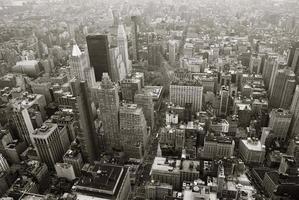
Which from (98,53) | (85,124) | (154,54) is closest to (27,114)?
(85,124)

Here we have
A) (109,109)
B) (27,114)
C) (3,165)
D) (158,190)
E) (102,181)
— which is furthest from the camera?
(27,114)

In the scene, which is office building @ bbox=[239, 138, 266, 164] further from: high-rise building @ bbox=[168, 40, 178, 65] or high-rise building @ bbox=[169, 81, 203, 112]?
high-rise building @ bbox=[168, 40, 178, 65]

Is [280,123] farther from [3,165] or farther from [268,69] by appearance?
[3,165]

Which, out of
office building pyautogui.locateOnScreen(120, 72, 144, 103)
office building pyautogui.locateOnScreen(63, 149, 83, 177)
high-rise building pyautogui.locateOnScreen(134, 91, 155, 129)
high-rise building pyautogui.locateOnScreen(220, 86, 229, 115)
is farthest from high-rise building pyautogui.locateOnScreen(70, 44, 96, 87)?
high-rise building pyautogui.locateOnScreen(220, 86, 229, 115)

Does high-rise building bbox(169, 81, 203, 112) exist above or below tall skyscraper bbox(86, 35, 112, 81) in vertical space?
below

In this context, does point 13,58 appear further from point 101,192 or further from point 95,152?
point 101,192

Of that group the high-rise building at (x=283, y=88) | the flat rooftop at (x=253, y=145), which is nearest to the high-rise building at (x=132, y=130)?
the flat rooftop at (x=253, y=145)

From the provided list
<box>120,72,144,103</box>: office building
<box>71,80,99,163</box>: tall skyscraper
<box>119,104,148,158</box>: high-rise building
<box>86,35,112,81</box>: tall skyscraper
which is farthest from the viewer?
<box>86,35,112,81</box>: tall skyscraper
